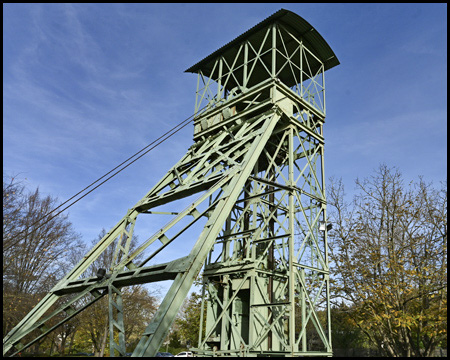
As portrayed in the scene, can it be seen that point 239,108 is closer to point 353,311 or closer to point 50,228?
point 353,311

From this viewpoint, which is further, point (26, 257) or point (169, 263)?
point (26, 257)

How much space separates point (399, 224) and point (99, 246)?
526 inches

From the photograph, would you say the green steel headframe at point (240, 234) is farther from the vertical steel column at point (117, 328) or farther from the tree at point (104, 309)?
the tree at point (104, 309)

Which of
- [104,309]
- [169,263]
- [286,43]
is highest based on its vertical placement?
[286,43]

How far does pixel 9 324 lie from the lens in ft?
74.0

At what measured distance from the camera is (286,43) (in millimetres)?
14336

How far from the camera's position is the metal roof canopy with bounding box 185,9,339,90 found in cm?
1306

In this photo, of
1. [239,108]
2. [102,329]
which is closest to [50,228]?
[102,329]

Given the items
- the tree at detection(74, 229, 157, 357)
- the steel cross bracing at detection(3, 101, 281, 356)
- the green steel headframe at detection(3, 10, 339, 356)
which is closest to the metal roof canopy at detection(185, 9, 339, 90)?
the green steel headframe at detection(3, 10, 339, 356)

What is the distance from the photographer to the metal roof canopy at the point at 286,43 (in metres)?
13.1

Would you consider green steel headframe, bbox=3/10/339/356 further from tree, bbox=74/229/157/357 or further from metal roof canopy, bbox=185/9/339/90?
tree, bbox=74/229/157/357

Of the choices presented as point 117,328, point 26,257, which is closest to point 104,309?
point 26,257

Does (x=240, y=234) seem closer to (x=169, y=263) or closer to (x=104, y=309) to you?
(x=169, y=263)

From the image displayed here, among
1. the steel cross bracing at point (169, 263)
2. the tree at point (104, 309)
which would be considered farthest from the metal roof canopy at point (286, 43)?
the tree at point (104, 309)
